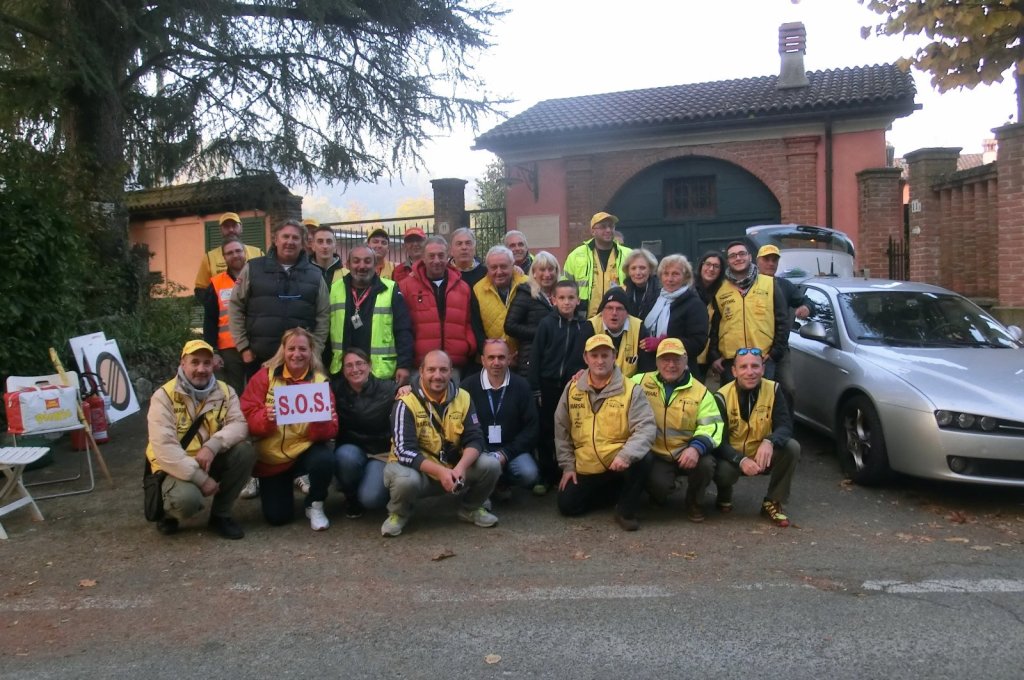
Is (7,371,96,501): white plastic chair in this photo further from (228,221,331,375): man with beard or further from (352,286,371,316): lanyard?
(352,286,371,316): lanyard

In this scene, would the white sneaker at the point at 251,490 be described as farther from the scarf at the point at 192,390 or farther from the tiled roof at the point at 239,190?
the tiled roof at the point at 239,190

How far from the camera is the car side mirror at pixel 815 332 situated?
23.7 ft

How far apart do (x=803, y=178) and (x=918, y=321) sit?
10.7 m

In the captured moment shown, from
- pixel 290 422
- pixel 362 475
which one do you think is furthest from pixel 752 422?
pixel 290 422

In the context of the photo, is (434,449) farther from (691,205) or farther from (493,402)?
(691,205)

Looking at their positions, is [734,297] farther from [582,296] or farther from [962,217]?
[962,217]

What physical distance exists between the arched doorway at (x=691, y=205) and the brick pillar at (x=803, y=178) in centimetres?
51

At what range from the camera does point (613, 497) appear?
20.2 feet

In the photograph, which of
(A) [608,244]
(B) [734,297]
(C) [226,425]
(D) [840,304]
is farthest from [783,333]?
(C) [226,425]

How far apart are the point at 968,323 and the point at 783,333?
183cm

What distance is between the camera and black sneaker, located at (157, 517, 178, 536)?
18.4 ft

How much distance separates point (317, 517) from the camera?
5719 millimetres

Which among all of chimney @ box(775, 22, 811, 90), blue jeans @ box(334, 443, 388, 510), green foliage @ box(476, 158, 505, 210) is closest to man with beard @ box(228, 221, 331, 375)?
blue jeans @ box(334, 443, 388, 510)

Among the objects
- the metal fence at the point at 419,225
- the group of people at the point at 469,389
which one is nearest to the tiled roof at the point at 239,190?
the metal fence at the point at 419,225
